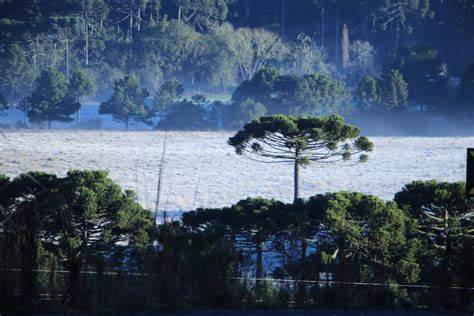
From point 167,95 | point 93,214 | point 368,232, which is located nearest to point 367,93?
point 167,95

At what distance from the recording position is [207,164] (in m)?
30.6

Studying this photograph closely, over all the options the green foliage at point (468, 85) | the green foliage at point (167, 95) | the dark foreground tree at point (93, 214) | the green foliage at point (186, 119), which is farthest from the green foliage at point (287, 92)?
the dark foreground tree at point (93, 214)

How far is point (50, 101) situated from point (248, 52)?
60.2ft

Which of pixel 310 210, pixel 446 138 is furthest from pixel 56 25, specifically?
pixel 310 210

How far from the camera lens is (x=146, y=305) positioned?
4727mm

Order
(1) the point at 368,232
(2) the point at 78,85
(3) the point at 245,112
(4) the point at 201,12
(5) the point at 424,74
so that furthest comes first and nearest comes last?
(4) the point at 201,12, (5) the point at 424,74, (2) the point at 78,85, (3) the point at 245,112, (1) the point at 368,232

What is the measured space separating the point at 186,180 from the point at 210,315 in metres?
22.8

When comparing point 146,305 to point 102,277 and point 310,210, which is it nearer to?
point 102,277

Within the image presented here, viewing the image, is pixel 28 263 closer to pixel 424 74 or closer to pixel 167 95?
pixel 167 95

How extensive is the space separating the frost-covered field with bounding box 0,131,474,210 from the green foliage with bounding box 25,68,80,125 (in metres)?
2.34

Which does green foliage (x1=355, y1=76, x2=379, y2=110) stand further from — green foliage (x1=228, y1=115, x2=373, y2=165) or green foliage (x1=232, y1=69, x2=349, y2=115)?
green foliage (x1=228, y1=115, x2=373, y2=165)

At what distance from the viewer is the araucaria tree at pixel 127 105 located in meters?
41.1

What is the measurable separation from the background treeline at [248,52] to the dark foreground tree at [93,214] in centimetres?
2645

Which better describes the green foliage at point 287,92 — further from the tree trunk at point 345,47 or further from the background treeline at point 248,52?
the tree trunk at point 345,47
